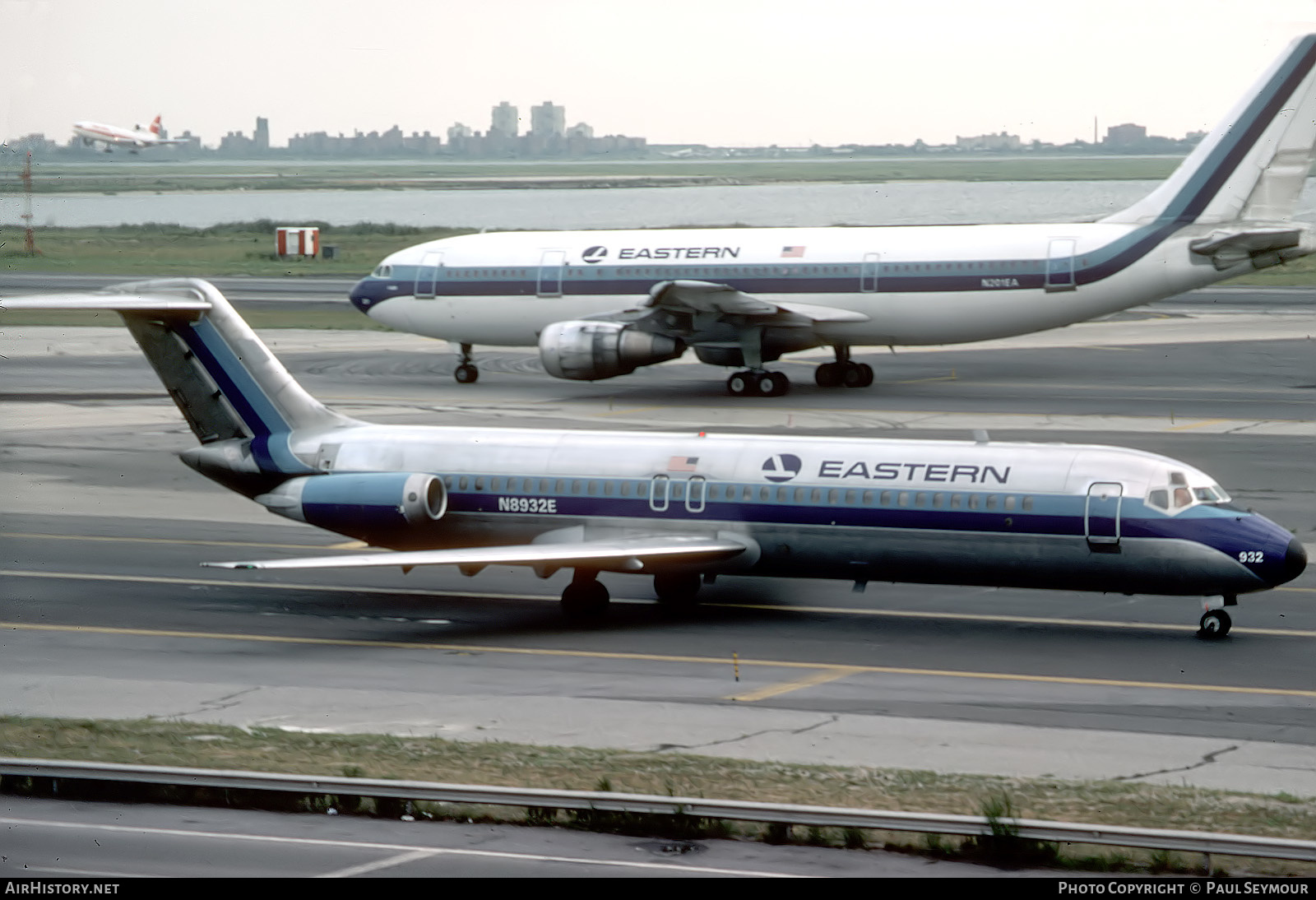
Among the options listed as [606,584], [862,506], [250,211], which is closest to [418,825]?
[862,506]

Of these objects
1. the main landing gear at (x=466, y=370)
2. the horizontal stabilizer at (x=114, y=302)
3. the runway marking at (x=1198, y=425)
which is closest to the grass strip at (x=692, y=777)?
the horizontal stabilizer at (x=114, y=302)

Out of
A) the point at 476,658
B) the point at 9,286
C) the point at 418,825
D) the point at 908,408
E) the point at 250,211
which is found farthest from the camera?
the point at 250,211

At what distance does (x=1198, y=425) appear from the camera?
162ft

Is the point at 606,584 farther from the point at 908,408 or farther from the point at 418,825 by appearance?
the point at 908,408

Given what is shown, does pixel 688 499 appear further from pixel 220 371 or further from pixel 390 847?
pixel 390 847

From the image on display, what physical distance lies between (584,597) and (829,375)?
1230 inches

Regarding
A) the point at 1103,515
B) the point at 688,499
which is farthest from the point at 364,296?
the point at 1103,515

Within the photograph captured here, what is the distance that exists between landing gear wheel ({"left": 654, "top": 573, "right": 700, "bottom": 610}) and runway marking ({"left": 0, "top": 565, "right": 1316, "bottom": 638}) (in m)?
0.43

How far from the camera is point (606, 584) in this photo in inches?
1259

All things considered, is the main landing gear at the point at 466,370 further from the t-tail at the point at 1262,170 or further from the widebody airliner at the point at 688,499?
the widebody airliner at the point at 688,499

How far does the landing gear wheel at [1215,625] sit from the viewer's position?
27.1m

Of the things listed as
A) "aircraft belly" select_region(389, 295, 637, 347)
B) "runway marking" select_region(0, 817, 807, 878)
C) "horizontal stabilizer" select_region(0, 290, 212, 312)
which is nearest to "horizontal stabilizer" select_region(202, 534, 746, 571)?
"horizontal stabilizer" select_region(0, 290, 212, 312)

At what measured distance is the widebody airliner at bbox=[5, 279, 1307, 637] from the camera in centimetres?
2702
